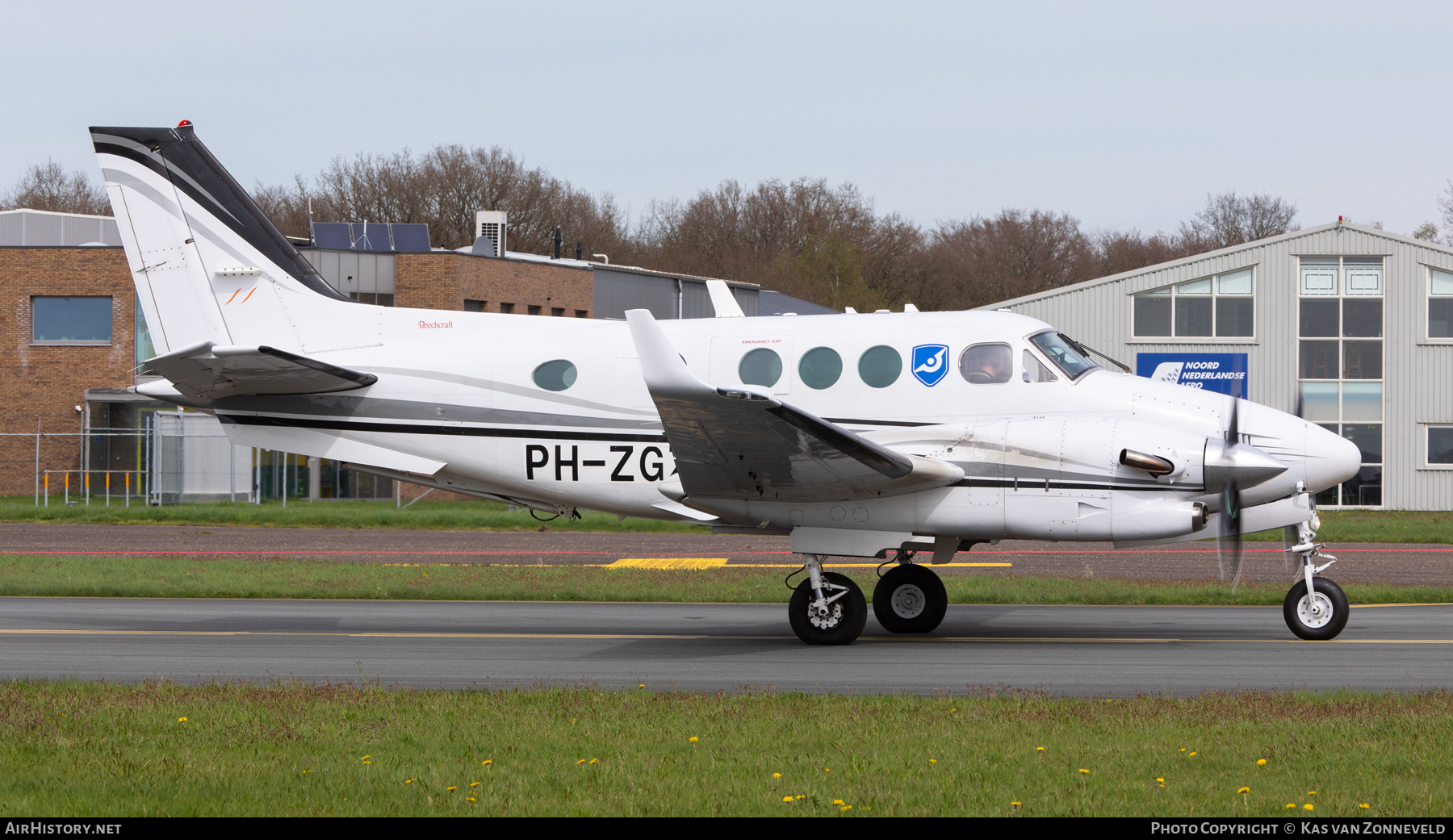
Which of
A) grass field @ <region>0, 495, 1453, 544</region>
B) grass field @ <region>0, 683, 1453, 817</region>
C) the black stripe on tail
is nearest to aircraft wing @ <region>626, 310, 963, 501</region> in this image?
grass field @ <region>0, 683, 1453, 817</region>

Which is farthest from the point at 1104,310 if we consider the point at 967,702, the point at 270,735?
the point at 270,735

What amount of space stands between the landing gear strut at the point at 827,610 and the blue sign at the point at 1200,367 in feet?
91.6

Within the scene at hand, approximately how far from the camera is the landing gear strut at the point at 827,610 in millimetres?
13539

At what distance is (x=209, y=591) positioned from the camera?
18.8 metres

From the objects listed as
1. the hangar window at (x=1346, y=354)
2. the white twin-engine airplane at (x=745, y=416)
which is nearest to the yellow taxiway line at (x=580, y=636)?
the white twin-engine airplane at (x=745, y=416)

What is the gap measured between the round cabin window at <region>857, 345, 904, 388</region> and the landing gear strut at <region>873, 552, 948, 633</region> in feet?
7.30

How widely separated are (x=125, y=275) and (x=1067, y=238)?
50.7m

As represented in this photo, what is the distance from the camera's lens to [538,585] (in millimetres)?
19516

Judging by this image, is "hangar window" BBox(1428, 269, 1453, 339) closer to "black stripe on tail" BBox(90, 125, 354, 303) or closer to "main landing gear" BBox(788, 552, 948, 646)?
"main landing gear" BBox(788, 552, 948, 646)

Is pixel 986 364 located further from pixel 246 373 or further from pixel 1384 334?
pixel 1384 334

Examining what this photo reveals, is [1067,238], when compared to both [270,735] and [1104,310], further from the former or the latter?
[270,735]

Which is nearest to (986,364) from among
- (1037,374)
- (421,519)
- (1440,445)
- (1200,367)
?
(1037,374)

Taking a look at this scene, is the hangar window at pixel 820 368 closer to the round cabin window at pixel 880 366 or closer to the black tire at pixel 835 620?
the round cabin window at pixel 880 366

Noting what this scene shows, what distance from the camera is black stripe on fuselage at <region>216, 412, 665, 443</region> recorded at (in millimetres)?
14227
